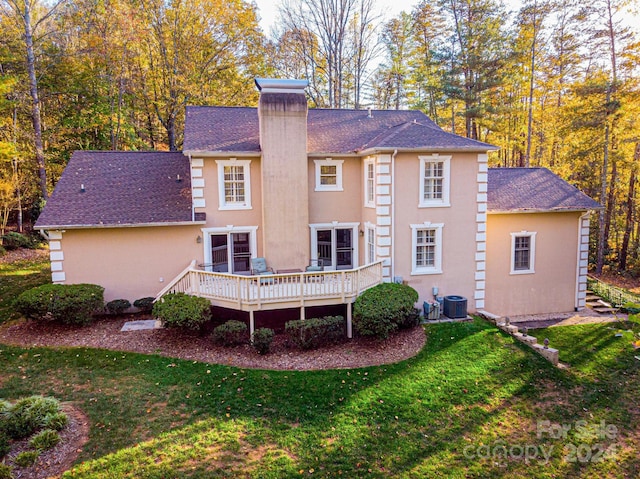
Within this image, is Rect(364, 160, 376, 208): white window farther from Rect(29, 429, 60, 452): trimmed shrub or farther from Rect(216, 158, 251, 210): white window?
Rect(29, 429, 60, 452): trimmed shrub

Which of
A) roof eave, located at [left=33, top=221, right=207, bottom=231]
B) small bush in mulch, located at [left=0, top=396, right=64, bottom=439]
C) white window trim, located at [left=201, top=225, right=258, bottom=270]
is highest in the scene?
roof eave, located at [left=33, top=221, right=207, bottom=231]

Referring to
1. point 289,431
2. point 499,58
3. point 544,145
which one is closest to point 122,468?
point 289,431

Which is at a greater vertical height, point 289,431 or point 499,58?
point 499,58

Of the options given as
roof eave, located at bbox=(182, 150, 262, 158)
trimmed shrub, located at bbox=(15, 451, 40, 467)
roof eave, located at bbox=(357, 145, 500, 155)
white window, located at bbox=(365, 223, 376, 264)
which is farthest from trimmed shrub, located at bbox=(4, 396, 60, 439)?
roof eave, located at bbox=(357, 145, 500, 155)

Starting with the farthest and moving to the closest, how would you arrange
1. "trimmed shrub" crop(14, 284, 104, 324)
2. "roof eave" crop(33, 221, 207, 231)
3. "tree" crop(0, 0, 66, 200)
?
"tree" crop(0, 0, 66, 200), "roof eave" crop(33, 221, 207, 231), "trimmed shrub" crop(14, 284, 104, 324)

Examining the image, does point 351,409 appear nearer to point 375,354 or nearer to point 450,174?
point 375,354

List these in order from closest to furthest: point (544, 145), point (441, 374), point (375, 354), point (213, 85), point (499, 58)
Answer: point (441, 374) → point (375, 354) → point (499, 58) → point (213, 85) → point (544, 145)

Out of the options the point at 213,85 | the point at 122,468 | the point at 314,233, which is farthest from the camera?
the point at 213,85
